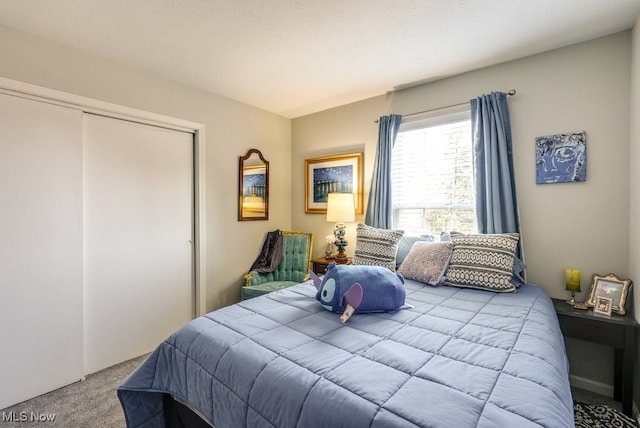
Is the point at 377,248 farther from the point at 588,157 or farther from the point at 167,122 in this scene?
the point at 167,122

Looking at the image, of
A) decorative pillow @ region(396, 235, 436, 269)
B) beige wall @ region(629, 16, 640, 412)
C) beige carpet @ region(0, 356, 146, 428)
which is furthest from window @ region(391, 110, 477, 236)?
beige carpet @ region(0, 356, 146, 428)

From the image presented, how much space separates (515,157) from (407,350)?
2022 millimetres

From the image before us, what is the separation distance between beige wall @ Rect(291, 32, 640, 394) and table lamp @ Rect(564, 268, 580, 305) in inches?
4.8

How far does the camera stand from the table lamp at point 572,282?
7.05ft

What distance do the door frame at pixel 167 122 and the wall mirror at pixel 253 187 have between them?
49 cm

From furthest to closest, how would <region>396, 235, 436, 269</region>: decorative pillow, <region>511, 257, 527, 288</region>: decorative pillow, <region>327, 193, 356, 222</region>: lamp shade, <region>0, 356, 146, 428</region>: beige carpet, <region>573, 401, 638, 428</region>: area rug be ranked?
<region>327, 193, 356, 222</region>: lamp shade < <region>396, 235, 436, 269</region>: decorative pillow < <region>511, 257, 527, 288</region>: decorative pillow < <region>0, 356, 146, 428</region>: beige carpet < <region>573, 401, 638, 428</region>: area rug

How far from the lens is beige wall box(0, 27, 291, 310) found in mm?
2150

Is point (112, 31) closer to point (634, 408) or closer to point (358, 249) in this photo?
point (358, 249)

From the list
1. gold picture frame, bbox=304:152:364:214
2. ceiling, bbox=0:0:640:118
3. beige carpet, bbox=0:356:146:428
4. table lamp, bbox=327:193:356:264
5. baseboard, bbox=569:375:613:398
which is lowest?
beige carpet, bbox=0:356:146:428

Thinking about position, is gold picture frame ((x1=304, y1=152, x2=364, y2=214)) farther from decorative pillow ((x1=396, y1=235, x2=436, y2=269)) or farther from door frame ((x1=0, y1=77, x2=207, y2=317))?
door frame ((x1=0, y1=77, x2=207, y2=317))

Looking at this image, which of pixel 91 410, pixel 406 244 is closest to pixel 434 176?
pixel 406 244

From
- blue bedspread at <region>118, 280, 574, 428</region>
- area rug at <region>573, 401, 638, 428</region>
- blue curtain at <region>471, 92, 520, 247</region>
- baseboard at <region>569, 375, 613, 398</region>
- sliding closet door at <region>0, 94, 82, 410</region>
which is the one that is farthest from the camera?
blue curtain at <region>471, 92, 520, 247</region>

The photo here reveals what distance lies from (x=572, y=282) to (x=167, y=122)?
356 centimetres

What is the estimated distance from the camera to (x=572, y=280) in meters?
2.17
